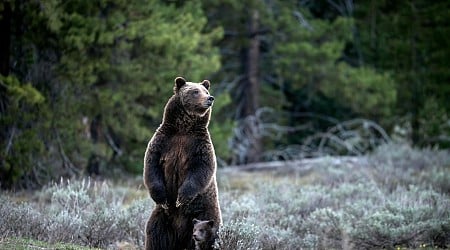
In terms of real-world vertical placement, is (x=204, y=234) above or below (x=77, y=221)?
above

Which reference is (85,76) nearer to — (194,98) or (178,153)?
(194,98)

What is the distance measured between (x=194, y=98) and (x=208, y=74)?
31.7ft

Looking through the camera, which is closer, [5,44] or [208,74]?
[5,44]

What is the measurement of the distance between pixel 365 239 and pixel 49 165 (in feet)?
22.2

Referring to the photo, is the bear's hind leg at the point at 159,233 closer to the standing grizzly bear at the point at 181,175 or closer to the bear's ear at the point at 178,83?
the standing grizzly bear at the point at 181,175

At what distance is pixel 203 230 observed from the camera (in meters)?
6.98

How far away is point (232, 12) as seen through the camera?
19.9m

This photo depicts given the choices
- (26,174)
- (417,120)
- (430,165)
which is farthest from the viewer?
(417,120)

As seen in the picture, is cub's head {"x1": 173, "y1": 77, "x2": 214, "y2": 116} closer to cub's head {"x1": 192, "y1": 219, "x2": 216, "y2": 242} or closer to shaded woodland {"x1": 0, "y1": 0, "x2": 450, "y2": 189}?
cub's head {"x1": 192, "y1": 219, "x2": 216, "y2": 242}

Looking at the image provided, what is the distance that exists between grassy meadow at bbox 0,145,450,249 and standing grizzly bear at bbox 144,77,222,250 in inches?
14.8

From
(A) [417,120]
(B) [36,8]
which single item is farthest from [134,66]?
(A) [417,120]

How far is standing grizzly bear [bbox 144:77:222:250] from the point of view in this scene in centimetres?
708

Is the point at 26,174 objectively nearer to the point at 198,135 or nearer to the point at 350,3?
the point at 198,135

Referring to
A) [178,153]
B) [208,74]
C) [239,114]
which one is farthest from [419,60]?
[178,153]
